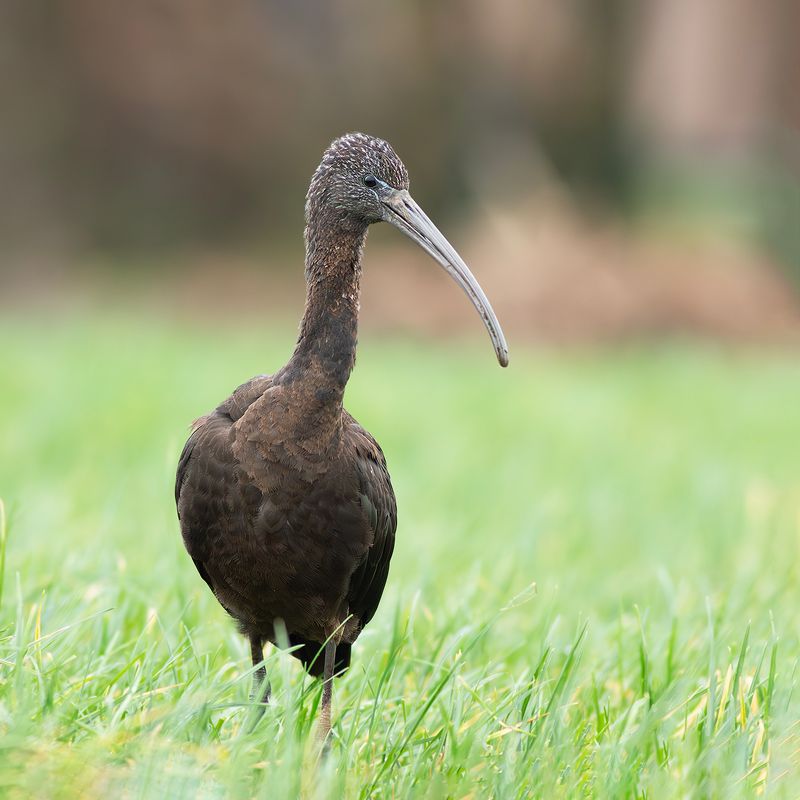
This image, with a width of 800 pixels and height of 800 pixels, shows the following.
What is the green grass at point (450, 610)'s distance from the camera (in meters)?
2.66

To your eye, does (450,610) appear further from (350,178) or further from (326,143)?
(326,143)

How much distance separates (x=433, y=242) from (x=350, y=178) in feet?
0.96

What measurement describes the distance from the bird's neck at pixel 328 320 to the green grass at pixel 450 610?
65 centimetres

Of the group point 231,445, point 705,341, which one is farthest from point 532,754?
point 705,341

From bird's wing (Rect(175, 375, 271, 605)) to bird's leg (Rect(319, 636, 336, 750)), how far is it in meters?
0.33

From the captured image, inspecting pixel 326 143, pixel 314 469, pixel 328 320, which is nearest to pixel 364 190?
pixel 328 320

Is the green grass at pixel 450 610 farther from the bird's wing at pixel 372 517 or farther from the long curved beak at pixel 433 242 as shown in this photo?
the long curved beak at pixel 433 242

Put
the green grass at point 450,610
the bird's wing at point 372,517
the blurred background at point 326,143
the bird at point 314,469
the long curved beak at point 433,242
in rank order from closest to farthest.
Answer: the green grass at point 450,610
the bird at point 314,469
the bird's wing at point 372,517
the long curved beak at point 433,242
the blurred background at point 326,143

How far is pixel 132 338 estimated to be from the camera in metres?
12.1

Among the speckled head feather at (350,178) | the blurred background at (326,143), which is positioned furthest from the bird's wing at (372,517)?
the blurred background at (326,143)

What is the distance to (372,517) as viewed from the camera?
3.16 m

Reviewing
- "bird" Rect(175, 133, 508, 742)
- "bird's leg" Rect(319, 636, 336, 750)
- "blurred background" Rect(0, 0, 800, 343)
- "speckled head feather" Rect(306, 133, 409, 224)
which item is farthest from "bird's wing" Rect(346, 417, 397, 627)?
"blurred background" Rect(0, 0, 800, 343)

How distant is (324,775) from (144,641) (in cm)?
97

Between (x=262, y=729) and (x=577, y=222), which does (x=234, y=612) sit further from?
(x=577, y=222)
